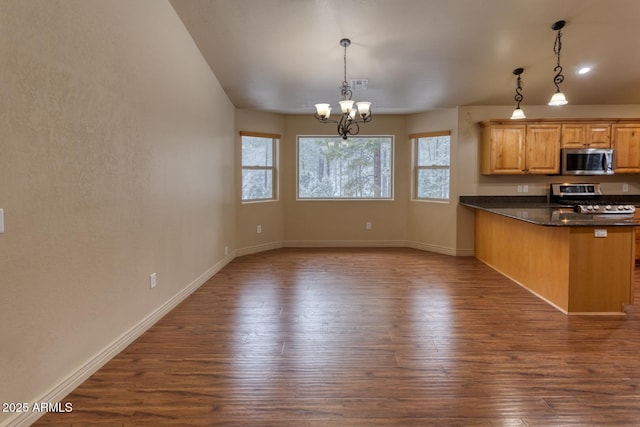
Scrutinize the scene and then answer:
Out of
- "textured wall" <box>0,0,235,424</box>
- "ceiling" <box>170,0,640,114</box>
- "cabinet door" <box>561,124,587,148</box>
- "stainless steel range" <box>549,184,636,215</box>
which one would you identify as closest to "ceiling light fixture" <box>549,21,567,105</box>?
"ceiling" <box>170,0,640,114</box>

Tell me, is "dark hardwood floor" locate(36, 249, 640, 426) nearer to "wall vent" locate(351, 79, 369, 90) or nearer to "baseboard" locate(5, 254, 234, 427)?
"baseboard" locate(5, 254, 234, 427)

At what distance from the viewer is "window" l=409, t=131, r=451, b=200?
251 inches

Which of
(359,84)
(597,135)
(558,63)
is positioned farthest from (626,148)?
(359,84)

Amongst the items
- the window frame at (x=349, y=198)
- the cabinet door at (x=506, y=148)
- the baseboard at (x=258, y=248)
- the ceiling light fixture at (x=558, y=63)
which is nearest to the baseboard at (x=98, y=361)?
the baseboard at (x=258, y=248)

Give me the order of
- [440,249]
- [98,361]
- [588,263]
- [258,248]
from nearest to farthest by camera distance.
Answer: [98,361]
[588,263]
[440,249]
[258,248]

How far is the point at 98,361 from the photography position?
2426 mm

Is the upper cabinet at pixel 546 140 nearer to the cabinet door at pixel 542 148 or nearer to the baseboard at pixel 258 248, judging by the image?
the cabinet door at pixel 542 148

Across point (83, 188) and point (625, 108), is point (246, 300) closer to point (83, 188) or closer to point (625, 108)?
point (83, 188)

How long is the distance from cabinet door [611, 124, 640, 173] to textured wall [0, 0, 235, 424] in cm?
599

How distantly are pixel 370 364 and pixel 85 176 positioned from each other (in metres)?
2.10

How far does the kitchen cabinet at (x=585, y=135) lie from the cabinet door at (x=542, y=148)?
13 centimetres

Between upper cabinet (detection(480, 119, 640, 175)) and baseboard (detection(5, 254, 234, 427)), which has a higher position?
upper cabinet (detection(480, 119, 640, 175))

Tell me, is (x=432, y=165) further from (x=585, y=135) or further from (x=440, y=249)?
(x=585, y=135)

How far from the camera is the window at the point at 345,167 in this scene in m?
7.02
